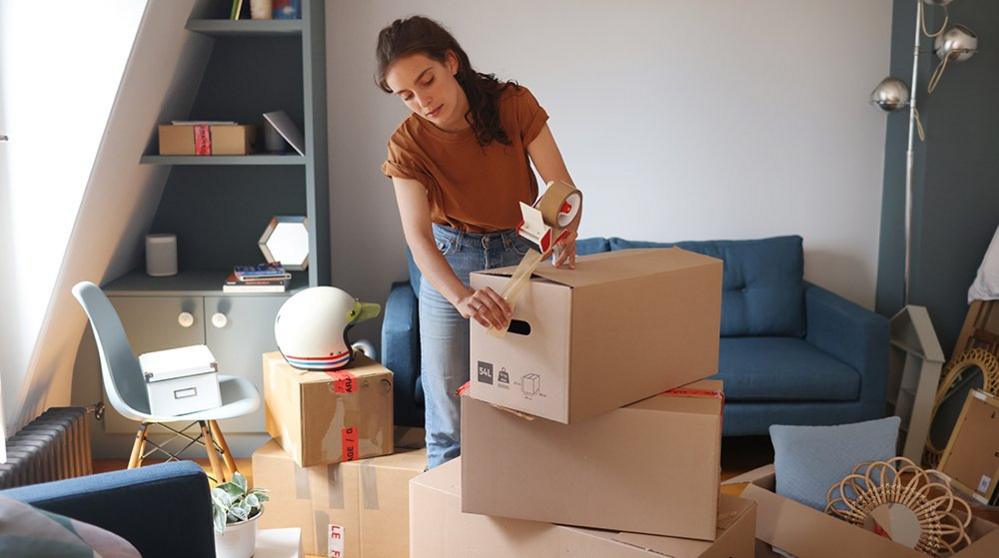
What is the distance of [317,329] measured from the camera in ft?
10.0

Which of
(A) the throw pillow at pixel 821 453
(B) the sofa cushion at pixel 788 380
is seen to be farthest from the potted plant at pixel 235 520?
(B) the sofa cushion at pixel 788 380

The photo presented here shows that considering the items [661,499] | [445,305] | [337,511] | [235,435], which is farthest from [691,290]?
[235,435]

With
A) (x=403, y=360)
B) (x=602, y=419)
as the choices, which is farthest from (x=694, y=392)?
(x=403, y=360)

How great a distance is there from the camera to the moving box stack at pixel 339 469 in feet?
9.65

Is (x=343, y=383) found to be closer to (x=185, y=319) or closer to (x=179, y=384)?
(x=179, y=384)

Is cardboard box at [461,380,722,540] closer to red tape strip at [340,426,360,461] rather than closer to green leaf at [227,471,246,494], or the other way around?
green leaf at [227,471,246,494]

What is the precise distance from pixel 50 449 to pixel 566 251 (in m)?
1.71

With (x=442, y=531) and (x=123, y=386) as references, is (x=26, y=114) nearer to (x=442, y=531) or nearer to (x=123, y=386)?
(x=123, y=386)

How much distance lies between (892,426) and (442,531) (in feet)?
4.06

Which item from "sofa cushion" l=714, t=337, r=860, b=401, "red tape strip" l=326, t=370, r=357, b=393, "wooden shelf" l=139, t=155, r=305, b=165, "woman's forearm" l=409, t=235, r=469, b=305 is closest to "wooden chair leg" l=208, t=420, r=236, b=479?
"red tape strip" l=326, t=370, r=357, b=393

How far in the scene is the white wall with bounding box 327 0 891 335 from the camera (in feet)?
13.2

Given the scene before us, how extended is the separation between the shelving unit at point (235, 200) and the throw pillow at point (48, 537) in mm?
1974

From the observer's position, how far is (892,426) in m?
2.63

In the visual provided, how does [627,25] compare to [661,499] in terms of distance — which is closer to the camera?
[661,499]
